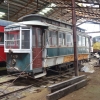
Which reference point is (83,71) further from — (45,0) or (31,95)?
(45,0)

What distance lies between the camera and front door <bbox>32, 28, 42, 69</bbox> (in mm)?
8445

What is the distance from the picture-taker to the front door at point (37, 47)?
27.7 ft

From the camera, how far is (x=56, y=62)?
10016 mm

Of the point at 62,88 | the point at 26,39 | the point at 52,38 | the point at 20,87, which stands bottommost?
the point at 20,87

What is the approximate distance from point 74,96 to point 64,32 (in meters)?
5.27

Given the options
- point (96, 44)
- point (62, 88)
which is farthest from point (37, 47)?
point (96, 44)

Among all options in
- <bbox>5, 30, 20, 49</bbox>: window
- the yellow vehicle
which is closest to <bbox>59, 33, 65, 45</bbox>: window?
<bbox>5, 30, 20, 49</bbox>: window

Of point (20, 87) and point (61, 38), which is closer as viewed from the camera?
point (20, 87)

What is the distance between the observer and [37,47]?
863 cm

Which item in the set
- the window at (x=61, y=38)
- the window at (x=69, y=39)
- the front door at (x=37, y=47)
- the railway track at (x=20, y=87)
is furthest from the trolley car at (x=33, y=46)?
the window at (x=69, y=39)

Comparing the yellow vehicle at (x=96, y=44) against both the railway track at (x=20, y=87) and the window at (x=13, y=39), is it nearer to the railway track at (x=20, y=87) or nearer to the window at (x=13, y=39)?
the railway track at (x=20, y=87)

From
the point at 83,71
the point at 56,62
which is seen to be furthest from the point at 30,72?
the point at 83,71

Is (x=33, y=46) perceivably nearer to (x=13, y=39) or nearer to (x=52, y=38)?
(x=13, y=39)

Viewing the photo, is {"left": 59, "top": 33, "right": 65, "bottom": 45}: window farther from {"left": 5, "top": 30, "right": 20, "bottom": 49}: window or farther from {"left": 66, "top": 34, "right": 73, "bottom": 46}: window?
{"left": 5, "top": 30, "right": 20, "bottom": 49}: window
